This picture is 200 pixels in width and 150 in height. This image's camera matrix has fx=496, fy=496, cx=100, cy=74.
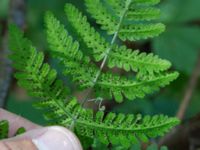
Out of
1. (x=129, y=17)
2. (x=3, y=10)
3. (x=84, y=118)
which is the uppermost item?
(x=129, y=17)

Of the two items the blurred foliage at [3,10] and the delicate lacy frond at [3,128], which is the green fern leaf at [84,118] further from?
the blurred foliage at [3,10]

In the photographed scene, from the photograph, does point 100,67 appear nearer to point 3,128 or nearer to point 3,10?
point 3,128

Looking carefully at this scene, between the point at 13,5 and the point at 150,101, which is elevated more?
the point at 13,5

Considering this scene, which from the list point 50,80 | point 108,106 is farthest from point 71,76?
point 108,106

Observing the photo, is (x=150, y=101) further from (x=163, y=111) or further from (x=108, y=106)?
(x=108, y=106)

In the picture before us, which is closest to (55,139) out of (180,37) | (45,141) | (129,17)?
(45,141)

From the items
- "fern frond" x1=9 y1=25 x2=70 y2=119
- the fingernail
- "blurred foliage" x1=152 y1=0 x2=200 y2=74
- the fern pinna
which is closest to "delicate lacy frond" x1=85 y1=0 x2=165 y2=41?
the fern pinna

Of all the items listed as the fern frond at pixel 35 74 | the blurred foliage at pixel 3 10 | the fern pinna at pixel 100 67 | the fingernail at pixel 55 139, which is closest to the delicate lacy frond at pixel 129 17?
the fern pinna at pixel 100 67
